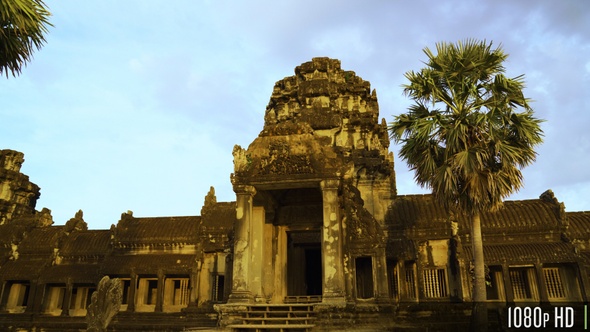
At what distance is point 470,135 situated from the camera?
52.6ft

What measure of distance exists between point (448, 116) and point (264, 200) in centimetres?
785

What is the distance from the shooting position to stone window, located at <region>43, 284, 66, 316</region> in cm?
2689

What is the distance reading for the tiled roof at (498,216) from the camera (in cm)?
2219

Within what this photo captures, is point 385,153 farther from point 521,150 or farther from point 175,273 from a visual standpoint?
point 175,273

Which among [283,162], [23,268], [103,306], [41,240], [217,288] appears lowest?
[103,306]

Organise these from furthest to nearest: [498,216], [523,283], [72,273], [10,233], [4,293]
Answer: [10,233] → [4,293] → [72,273] → [498,216] → [523,283]

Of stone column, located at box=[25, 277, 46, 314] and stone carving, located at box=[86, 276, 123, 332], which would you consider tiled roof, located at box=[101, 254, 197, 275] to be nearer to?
stone column, located at box=[25, 277, 46, 314]

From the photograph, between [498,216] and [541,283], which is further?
[498,216]

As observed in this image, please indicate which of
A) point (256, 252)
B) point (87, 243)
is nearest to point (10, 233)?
point (87, 243)

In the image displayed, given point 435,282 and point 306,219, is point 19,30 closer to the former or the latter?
point 306,219

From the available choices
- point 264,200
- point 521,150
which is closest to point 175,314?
point 264,200

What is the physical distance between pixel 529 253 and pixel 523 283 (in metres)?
1.69

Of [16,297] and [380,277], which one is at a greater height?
[380,277]

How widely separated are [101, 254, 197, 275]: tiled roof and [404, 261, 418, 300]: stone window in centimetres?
1174
